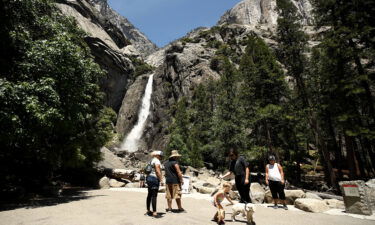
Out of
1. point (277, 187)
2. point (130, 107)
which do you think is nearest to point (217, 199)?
point (277, 187)

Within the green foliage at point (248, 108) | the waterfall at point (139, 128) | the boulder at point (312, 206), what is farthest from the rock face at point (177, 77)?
the boulder at point (312, 206)

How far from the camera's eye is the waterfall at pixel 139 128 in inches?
1932

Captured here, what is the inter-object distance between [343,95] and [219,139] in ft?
43.8

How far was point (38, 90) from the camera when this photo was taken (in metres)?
7.57

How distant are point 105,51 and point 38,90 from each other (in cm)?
4387

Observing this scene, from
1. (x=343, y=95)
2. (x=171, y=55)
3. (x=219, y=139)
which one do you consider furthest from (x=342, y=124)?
(x=171, y=55)

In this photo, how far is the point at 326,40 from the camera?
14.0m

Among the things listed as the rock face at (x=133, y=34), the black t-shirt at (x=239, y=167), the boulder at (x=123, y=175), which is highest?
the rock face at (x=133, y=34)

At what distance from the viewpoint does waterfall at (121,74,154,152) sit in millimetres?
49062

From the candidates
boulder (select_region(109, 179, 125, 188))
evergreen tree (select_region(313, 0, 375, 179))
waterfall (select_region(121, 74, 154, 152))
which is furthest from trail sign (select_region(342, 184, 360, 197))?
waterfall (select_region(121, 74, 154, 152))

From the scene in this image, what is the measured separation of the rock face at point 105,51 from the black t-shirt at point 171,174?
4547 centimetres

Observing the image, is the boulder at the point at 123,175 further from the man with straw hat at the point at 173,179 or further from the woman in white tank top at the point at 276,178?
the woman in white tank top at the point at 276,178

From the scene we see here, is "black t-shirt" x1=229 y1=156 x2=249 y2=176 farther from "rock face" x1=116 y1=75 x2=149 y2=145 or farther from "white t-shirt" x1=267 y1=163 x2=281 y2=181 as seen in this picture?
"rock face" x1=116 y1=75 x2=149 y2=145

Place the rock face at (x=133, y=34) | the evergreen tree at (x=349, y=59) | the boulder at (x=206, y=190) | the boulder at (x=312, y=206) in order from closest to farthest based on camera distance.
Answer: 1. the boulder at (x=312, y=206)
2. the boulder at (x=206, y=190)
3. the evergreen tree at (x=349, y=59)
4. the rock face at (x=133, y=34)
